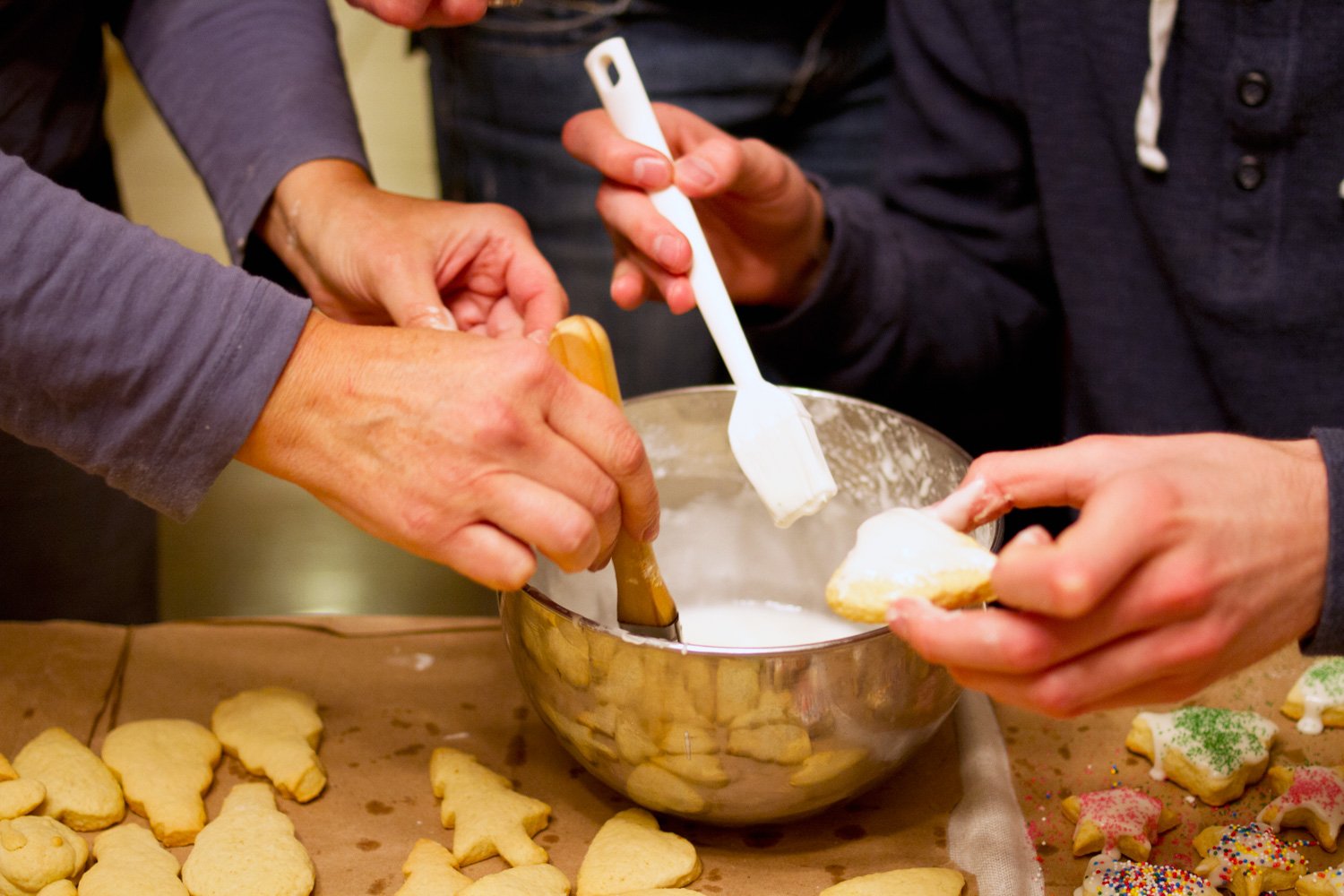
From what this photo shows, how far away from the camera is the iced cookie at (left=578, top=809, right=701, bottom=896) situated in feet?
2.89

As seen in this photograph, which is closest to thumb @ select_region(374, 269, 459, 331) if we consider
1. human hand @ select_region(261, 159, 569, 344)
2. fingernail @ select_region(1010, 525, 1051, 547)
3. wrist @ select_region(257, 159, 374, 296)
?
human hand @ select_region(261, 159, 569, 344)

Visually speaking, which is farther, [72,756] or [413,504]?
[72,756]

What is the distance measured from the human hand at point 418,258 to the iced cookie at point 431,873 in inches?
17.6

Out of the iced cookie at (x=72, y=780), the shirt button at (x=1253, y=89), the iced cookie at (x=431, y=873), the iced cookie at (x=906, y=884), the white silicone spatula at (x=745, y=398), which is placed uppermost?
the shirt button at (x=1253, y=89)

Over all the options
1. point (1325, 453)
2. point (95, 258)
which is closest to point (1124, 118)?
point (1325, 453)

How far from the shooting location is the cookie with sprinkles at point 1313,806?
91 centimetres

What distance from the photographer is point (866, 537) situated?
0.82 meters

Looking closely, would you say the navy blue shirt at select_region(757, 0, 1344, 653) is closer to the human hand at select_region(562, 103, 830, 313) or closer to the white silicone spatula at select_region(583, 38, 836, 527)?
the human hand at select_region(562, 103, 830, 313)

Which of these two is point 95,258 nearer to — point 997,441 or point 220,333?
point 220,333

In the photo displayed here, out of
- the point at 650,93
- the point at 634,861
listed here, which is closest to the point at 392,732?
the point at 634,861

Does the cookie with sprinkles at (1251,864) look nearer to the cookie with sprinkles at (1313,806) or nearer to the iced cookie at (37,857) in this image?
the cookie with sprinkles at (1313,806)

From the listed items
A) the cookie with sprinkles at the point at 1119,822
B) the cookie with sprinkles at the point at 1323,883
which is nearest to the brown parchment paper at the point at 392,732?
the cookie with sprinkles at the point at 1119,822

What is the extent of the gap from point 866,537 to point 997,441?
3.23ft

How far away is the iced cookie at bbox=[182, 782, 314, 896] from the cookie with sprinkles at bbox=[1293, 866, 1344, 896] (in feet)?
2.40
